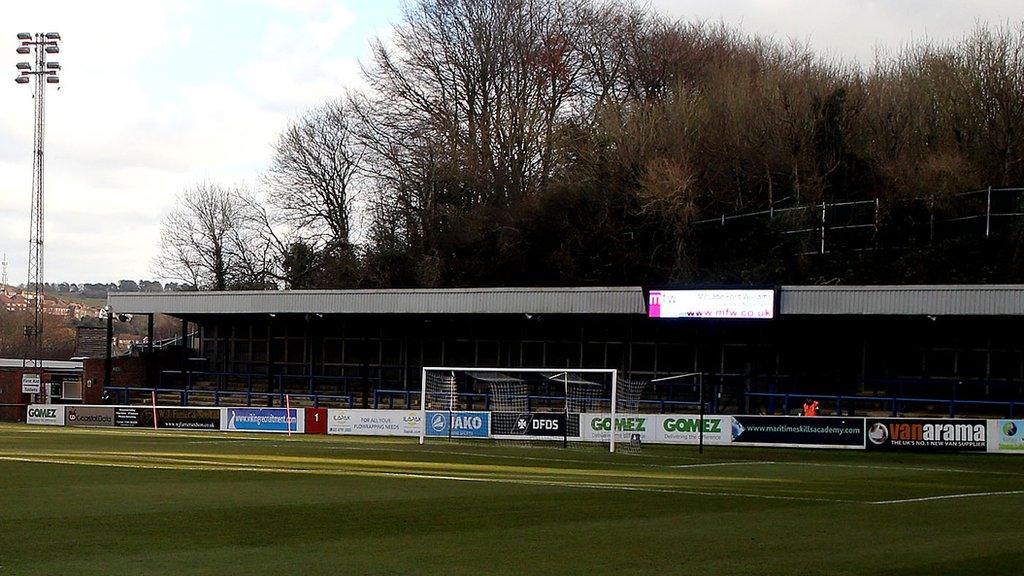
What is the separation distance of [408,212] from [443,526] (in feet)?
197

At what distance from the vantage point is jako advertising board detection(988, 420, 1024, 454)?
38.6m

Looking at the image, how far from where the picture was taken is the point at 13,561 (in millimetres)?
12469

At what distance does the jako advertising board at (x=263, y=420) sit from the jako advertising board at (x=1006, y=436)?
25.0 m

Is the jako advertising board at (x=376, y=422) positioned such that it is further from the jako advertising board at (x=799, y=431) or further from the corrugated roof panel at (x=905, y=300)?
the corrugated roof panel at (x=905, y=300)

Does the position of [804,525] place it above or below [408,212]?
below

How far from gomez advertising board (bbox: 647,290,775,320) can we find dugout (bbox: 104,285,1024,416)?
697 millimetres

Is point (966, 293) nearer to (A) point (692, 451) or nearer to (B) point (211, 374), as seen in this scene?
(A) point (692, 451)

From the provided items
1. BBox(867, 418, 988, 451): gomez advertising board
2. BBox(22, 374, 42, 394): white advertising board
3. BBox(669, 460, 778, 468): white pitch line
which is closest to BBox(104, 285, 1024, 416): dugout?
BBox(22, 374, 42, 394): white advertising board

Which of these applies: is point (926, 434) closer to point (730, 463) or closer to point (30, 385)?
point (730, 463)

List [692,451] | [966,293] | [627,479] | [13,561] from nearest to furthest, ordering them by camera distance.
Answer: [13,561] < [627,479] < [692,451] < [966,293]

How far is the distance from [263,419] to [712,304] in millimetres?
17902

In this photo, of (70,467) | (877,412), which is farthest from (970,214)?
(70,467)

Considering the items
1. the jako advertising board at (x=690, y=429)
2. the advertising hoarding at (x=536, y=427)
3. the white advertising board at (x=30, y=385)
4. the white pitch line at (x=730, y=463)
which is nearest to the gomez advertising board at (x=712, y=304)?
the jako advertising board at (x=690, y=429)

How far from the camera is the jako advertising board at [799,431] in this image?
40.0 metres
